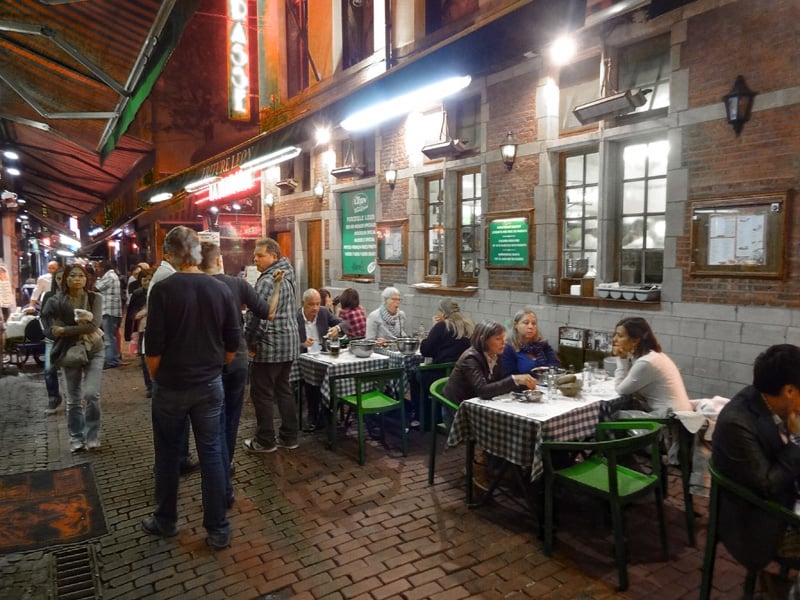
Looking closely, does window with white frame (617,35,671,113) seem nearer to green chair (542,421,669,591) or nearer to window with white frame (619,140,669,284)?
window with white frame (619,140,669,284)

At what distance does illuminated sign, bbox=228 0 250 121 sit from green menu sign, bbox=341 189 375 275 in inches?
155

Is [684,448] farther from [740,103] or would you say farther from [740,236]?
[740,103]

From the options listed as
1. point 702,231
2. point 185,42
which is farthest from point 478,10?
point 185,42

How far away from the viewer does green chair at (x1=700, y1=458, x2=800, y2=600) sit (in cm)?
261

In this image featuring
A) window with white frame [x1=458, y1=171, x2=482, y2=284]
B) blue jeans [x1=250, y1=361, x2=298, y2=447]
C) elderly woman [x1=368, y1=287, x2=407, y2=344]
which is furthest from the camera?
window with white frame [x1=458, y1=171, x2=482, y2=284]

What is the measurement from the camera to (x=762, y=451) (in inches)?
107

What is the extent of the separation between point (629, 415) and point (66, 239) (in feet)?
159

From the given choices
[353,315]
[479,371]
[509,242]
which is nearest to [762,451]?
[479,371]

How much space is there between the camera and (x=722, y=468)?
283 centimetres

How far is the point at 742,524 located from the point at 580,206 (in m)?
5.48

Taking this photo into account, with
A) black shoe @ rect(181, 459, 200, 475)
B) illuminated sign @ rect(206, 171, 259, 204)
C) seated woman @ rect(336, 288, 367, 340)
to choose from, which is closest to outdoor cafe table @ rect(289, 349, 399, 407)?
seated woman @ rect(336, 288, 367, 340)

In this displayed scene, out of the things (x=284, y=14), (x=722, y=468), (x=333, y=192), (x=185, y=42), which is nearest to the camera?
(x=722, y=468)

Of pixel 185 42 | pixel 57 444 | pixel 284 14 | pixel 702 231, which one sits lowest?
pixel 57 444

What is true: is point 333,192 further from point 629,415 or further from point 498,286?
point 629,415
